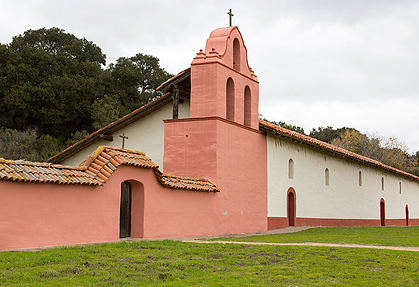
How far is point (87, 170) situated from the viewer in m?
11.3

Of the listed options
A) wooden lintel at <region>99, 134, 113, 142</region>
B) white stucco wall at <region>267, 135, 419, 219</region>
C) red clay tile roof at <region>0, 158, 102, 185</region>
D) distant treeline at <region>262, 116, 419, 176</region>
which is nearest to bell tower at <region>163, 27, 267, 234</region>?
white stucco wall at <region>267, 135, 419, 219</region>

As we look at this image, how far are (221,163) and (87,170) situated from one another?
628 centimetres

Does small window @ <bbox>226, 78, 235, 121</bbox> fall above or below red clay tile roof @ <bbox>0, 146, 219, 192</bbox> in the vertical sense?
above

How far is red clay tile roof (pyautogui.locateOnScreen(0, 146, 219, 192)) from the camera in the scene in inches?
373

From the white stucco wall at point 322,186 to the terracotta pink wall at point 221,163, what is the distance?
1886mm

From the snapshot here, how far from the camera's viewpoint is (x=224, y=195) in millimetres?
16562

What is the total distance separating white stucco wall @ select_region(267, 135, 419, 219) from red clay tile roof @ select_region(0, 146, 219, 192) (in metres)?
6.81

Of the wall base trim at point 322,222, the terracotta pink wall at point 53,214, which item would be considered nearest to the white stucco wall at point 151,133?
the wall base trim at point 322,222

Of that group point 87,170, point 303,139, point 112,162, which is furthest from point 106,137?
point 87,170

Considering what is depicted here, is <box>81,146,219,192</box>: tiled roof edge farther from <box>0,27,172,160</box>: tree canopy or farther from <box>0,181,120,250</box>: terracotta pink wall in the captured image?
→ <box>0,27,172,160</box>: tree canopy

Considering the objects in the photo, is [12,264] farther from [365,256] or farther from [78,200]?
[365,256]

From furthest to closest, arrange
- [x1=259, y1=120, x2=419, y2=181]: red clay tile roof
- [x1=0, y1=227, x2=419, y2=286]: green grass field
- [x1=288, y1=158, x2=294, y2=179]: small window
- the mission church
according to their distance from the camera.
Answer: [x1=288, y1=158, x2=294, y2=179]: small window → [x1=259, y1=120, x2=419, y2=181]: red clay tile roof → the mission church → [x1=0, y1=227, x2=419, y2=286]: green grass field

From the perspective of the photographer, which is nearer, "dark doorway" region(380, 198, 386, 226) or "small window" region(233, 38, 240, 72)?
"small window" region(233, 38, 240, 72)

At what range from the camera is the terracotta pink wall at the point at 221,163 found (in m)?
16.3
